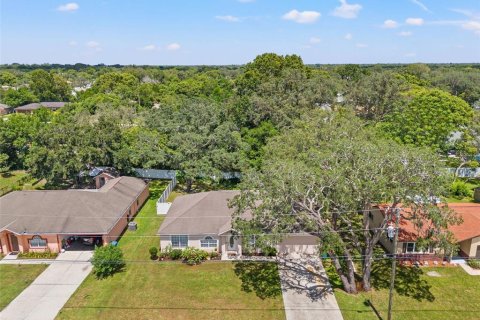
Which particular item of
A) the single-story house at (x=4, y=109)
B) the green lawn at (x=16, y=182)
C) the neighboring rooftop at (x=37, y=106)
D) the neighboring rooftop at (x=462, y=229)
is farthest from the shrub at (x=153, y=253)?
the single-story house at (x=4, y=109)

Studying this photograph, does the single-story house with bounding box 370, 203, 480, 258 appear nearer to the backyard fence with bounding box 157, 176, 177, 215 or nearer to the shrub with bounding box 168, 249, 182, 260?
the shrub with bounding box 168, 249, 182, 260

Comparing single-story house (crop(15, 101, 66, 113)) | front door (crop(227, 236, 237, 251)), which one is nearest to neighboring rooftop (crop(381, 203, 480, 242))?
front door (crop(227, 236, 237, 251))

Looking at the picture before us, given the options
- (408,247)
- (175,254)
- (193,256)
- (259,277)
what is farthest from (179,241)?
(408,247)

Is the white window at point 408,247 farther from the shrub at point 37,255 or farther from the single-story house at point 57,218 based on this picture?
the shrub at point 37,255

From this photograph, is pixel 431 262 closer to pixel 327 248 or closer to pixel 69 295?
pixel 327 248

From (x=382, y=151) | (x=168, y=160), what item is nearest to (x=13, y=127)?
(x=168, y=160)

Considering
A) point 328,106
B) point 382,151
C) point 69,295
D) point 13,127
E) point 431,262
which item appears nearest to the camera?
point 382,151
